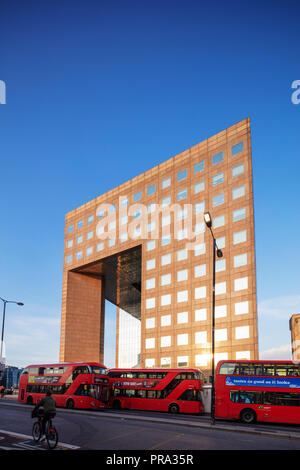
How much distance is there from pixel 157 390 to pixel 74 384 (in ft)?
22.0

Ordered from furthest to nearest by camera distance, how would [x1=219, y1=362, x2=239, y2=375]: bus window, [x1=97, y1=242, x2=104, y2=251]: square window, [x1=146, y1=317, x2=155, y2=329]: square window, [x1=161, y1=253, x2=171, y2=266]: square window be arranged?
[x1=97, y1=242, x2=104, y2=251]: square window → [x1=146, y1=317, x2=155, y2=329]: square window → [x1=161, y1=253, x2=171, y2=266]: square window → [x1=219, y1=362, x2=239, y2=375]: bus window

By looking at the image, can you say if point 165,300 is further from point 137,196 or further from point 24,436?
point 24,436

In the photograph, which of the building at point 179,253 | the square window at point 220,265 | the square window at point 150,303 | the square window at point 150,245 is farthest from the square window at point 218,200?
the square window at point 150,303

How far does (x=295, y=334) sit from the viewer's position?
135375 mm

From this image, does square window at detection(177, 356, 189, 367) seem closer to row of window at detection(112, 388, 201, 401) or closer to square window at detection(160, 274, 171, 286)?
square window at detection(160, 274, 171, 286)

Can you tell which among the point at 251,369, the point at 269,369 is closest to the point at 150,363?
the point at 251,369

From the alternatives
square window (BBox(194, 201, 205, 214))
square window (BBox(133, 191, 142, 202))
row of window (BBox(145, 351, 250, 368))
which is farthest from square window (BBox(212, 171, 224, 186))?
row of window (BBox(145, 351, 250, 368))

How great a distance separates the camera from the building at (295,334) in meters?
130

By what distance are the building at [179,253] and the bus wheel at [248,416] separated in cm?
2214

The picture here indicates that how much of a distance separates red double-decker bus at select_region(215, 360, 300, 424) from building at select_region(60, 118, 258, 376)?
22073 mm

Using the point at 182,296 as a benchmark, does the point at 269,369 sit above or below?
below

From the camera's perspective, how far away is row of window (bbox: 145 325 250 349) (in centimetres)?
5308
